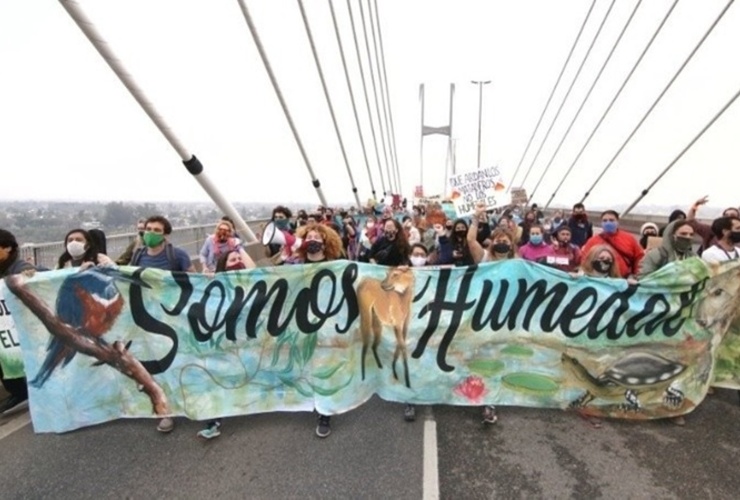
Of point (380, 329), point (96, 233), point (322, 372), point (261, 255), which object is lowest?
point (261, 255)

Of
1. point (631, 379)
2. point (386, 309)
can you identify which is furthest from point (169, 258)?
point (631, 379)

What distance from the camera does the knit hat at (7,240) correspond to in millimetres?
4191

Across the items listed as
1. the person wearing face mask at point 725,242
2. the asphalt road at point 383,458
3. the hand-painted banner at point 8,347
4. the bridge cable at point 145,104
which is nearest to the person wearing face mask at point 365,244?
the asphalt road at point 383,458

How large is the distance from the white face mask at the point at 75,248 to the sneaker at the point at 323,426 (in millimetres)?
2830

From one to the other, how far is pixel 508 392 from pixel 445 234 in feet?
9.83

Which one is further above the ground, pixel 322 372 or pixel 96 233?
pixel 96 233

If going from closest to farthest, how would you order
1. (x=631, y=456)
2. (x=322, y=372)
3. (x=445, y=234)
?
(x=631, y=456) → (x=322, y=372) → (x=445, y=234)

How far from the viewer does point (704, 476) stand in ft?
10.2

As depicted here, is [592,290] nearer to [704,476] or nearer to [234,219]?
[704,476]

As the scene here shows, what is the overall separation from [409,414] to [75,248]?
353cm

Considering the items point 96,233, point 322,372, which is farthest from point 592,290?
point 96,233

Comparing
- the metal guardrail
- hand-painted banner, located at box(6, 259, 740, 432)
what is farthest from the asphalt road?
the metal guardrail

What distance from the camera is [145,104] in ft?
31.5

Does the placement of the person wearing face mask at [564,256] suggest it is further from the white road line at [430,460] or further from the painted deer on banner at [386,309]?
the white road line at [430,460]
